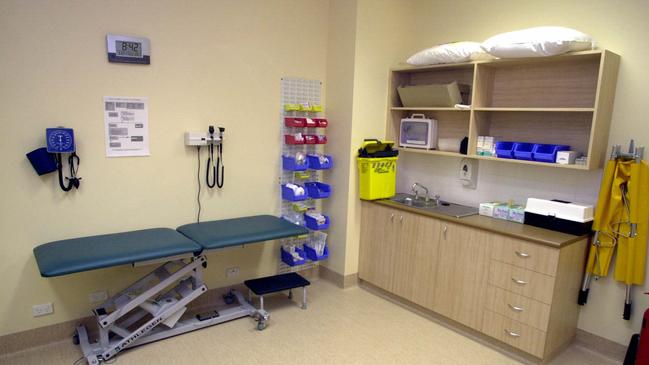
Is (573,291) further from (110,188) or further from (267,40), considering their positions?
(110,188)

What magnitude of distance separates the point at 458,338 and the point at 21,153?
132 inches

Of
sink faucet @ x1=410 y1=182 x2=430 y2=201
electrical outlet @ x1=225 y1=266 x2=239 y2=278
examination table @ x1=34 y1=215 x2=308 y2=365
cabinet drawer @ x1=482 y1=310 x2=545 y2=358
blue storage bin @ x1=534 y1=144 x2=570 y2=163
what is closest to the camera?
examination table @ x1=34 y1=215 x2=308 y2=365

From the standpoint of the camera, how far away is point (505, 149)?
3.12m

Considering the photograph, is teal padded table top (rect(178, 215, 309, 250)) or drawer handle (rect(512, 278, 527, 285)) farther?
teal padded table top (rect(178, 215, 309, 250))

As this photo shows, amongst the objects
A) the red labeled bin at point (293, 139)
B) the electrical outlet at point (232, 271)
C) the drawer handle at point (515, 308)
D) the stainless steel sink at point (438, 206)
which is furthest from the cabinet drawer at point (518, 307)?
the electrical outlet at point (232, 271)

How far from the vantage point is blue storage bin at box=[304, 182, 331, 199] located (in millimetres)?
3828

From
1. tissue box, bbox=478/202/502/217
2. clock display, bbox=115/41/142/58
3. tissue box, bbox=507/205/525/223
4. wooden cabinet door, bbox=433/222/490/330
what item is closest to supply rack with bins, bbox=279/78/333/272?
wooden cabinet door, bbox=433/222/490/330

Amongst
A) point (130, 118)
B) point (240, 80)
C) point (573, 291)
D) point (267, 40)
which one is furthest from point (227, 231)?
point (573, 291)

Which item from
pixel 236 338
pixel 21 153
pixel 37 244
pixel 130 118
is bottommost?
pixel 236 338

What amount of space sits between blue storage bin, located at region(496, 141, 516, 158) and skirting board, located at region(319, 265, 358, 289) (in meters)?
1.81

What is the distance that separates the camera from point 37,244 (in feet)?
9.09

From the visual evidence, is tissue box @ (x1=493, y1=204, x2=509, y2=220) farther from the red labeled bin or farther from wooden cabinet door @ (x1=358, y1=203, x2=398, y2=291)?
the red labeled bin

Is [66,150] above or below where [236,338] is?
above

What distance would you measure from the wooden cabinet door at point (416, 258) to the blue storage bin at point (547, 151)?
0.89 m
